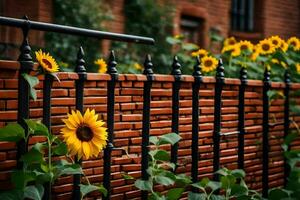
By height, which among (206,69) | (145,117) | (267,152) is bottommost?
(267,152)

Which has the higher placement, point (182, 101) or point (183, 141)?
point (182, 101)

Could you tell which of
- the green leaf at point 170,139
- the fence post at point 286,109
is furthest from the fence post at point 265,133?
the green leaf at point 170,139

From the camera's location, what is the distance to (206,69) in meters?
4.55

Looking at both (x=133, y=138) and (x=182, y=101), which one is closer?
(x=133, y=138)

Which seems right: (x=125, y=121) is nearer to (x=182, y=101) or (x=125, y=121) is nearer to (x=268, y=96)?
(x=182, y=101)

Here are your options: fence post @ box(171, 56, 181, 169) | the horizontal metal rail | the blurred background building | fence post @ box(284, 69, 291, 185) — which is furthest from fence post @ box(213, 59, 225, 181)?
the blurred background building

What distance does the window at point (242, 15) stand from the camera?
14.2 m

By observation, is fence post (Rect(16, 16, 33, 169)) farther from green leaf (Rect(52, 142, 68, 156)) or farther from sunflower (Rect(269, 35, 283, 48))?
sunflower (Rect(269, 35, 283, 48))

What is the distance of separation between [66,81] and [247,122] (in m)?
1.69

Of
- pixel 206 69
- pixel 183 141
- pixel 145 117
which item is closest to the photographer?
pixel 145 117

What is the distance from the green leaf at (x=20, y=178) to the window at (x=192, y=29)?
968cm

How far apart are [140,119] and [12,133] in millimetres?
1025

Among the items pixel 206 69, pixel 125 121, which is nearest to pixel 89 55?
pixel 206 69

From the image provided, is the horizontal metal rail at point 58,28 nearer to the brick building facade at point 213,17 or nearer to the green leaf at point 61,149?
the green leaf at point 61,149
